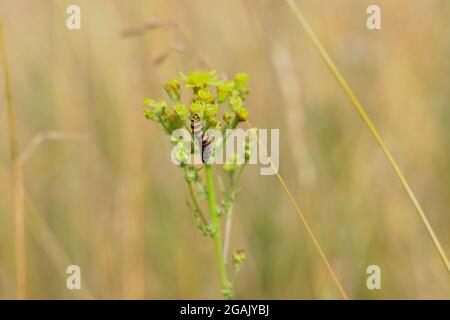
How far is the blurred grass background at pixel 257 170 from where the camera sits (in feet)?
8.81

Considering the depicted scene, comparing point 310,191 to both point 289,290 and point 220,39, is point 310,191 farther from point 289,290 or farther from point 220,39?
point 220,39

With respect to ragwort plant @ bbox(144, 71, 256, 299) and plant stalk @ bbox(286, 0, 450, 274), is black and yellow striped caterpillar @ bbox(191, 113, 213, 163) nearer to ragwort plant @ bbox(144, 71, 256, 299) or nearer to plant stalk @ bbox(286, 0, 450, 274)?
ragwort plant @ bbox(144, 71, 256, 299)

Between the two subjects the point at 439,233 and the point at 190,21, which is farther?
the point at 190,21

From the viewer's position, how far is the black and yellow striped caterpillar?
4.92 ft

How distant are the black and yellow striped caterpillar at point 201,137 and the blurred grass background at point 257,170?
0.95 m

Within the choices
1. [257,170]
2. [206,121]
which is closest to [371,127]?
[206,121]

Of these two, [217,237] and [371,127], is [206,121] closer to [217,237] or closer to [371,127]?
[217,237]

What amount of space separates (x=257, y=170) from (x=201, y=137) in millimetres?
1772

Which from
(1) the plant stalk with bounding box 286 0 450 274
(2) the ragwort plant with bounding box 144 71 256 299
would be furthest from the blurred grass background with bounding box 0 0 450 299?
(2) the ragwort plant with bounding box 144 71 256 299

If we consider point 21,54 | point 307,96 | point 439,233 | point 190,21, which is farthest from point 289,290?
point 21,54

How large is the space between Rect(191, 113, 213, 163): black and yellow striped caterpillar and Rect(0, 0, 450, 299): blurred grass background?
953 millimetres

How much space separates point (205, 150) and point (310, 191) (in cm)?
124

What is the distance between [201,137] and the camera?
1.53 m

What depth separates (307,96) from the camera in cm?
338
